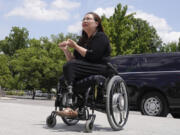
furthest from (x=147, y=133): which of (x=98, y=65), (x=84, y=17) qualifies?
(x=84, y=17)

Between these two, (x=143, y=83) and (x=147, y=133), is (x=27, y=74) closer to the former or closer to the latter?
(x=143, y=83)

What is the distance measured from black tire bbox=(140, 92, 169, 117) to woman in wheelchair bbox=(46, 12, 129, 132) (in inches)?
150

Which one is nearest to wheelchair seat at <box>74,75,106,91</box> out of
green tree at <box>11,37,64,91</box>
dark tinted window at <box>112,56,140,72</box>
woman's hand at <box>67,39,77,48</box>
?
woman's hand at <box>67,39,77,48</box>

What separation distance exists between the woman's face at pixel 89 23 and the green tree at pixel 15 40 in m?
71.2

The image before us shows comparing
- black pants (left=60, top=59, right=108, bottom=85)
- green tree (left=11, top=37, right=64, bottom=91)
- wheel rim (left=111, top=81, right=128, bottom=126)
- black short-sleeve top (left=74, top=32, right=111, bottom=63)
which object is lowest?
wheel rim (left=111, top=81, right=128, bottom=126)

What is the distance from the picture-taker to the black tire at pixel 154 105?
26.6 ft

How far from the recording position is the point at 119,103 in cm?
436

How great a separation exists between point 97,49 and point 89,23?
0.45 m

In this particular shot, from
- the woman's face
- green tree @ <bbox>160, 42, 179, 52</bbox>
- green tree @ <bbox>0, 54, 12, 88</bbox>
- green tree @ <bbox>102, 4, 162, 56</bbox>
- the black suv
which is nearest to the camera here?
the woman's face

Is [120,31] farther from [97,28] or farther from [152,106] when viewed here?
[97,28]

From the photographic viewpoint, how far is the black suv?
318 inches

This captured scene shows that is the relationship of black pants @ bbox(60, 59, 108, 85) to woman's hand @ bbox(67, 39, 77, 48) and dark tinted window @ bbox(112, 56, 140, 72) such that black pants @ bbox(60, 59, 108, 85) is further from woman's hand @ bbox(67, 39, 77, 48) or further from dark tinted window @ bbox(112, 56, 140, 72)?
dark tinted window @ bbox(112, 56, 140, 72)

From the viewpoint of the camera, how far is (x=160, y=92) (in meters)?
8.34

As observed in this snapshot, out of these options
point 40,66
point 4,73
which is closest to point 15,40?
point 4,73
